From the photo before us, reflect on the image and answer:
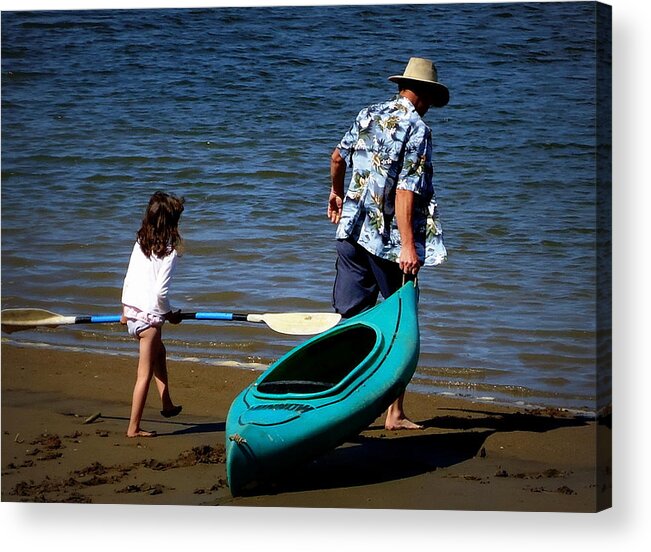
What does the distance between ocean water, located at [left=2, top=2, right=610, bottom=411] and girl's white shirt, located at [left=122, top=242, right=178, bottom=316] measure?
25.7 inches

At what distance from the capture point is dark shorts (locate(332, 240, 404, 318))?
573cm

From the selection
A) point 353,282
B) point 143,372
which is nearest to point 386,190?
point 353,282

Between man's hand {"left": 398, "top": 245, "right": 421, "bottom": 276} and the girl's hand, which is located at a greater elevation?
man's hand {"left": 398, "top": 245, "right": 421, "bottom": 276}

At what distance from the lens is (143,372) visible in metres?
5.89

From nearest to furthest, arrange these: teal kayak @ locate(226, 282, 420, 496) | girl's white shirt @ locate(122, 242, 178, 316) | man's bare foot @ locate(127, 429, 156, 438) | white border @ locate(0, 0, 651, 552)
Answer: teal kayak @ locate(226, 282, 420, 496), white border @ locate(0, 0, 651, 552), girl's white shirt @ locate(122, 242, 178, 316), man's bare foot @ locate(127, 429, 156, 438)

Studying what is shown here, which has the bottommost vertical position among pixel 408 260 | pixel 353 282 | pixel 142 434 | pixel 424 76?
pixel 142 434

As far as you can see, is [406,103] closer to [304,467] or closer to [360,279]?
[360,279]

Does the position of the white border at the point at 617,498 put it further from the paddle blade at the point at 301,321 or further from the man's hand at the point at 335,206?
the man's hand at the point at 335,206

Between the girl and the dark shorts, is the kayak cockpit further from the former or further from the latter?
the girl

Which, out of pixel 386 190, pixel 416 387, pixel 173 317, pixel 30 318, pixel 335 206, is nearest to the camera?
pixel 386 190

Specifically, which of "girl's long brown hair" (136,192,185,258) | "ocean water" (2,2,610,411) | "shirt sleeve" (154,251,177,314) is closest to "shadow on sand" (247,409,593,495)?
"ocean water" (2,2,610,411)

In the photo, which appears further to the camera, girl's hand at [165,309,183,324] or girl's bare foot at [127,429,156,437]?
girl's bare foot at [127,429,156,437]

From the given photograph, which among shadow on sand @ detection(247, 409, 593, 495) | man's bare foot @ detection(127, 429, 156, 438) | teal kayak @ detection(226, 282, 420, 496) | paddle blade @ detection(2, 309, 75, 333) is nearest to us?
teal kayak @ detection(226, 282, 420, 496)

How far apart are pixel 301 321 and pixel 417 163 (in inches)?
34.0
